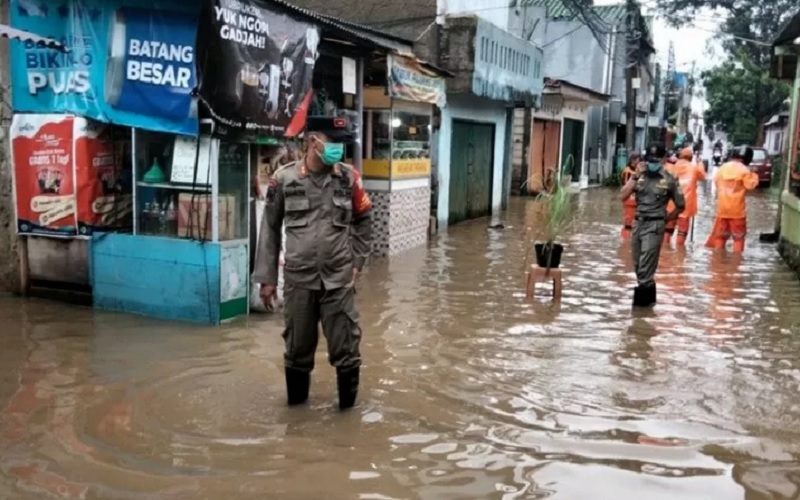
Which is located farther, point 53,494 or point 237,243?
point 237,243

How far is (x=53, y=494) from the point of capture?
13.2 ft

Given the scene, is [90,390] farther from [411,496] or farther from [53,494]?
[411,496]

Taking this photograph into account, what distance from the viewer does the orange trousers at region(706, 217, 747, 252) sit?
13406 millimetres

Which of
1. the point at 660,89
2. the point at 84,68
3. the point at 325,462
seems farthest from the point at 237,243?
the point at 660,89

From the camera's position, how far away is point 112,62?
753 centimetres

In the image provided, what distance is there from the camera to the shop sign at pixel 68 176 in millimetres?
7805

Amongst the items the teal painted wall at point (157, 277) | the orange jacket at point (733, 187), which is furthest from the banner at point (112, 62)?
the orange jacket at point (733, 187)

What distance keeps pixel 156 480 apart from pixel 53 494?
49 cm

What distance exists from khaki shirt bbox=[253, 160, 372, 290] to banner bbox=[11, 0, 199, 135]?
220 cm

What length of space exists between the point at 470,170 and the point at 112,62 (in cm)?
1063

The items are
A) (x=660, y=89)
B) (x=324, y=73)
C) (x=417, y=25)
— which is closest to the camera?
(x=324, y=73)

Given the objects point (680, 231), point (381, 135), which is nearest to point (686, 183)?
point (680, 231)

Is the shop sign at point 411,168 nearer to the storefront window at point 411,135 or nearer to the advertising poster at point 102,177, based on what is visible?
the storefront window at point 411,135

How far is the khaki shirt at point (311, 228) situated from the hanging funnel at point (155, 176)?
111 inches
